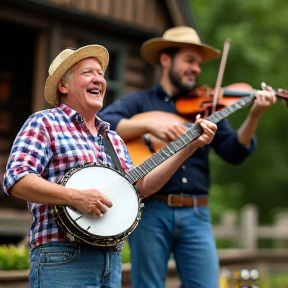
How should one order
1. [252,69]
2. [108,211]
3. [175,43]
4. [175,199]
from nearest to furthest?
1. [108,211]
2. [175,199]
3. [175,43]
4. [252,69]

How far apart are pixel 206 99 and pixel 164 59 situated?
0.52m

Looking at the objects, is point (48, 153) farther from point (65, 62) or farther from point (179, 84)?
point (179, 84)

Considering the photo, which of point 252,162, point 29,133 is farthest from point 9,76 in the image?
point 252,162

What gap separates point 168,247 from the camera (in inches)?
212

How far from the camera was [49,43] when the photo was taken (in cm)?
967

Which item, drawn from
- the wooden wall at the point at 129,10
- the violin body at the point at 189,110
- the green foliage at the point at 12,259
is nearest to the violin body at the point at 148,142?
the violin body at the point at 189,110

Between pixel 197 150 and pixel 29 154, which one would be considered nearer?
pixel 29 154

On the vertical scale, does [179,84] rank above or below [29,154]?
above

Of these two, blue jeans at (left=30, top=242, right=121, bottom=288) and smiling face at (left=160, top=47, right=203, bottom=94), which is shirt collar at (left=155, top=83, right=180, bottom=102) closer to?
smiling face at (left=160, top=47, right=203, bottom=94)

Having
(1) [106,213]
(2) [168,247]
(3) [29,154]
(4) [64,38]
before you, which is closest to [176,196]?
(2) [168,247]

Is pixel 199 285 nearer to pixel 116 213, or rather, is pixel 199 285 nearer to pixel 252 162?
pixel 116 213

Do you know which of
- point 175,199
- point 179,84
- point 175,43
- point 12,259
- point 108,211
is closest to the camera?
point 108,211

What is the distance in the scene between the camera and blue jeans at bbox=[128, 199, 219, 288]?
5.32 m

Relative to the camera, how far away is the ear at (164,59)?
5977 mm
